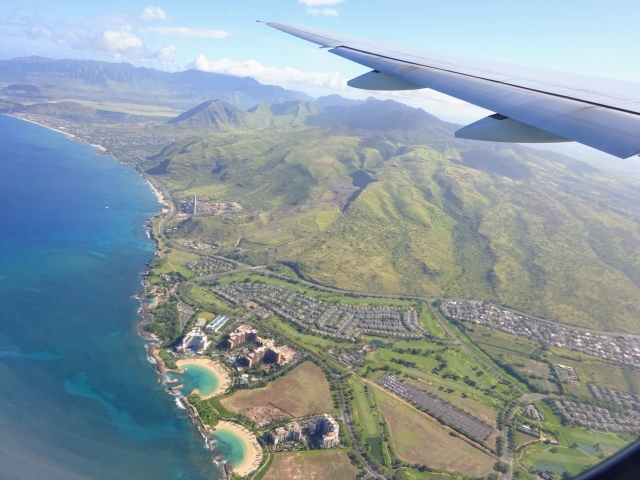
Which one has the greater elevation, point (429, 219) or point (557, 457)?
point (429, 219)

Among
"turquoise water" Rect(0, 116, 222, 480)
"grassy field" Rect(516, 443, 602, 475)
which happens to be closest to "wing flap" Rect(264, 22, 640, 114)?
"turquoise water" Rect(0, 116, 222, 480)

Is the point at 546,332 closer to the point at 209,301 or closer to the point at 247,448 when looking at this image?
the point at 247,448

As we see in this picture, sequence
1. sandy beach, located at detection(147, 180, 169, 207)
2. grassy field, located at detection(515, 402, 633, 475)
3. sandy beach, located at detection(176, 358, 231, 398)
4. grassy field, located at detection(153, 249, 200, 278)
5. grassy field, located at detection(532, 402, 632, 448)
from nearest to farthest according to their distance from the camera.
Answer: grassy field, located at detection(515, 402, 633, 475), grassy field, located at detection(532, 402, 632, 448), sandy beach, located at detection(176, 358, 231, 398), grassy field, located at detection(153, 249, 200, 278), sandy beach, located at detection(147, 180, 169, 207)

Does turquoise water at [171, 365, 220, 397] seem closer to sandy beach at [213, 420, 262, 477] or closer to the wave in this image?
the wave

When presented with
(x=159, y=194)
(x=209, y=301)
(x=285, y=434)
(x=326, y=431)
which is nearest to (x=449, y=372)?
(x=326, y=431)

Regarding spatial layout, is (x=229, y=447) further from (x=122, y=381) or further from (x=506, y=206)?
(x=506, y=206)

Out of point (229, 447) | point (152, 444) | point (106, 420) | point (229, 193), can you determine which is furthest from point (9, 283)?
point (229, 193)
